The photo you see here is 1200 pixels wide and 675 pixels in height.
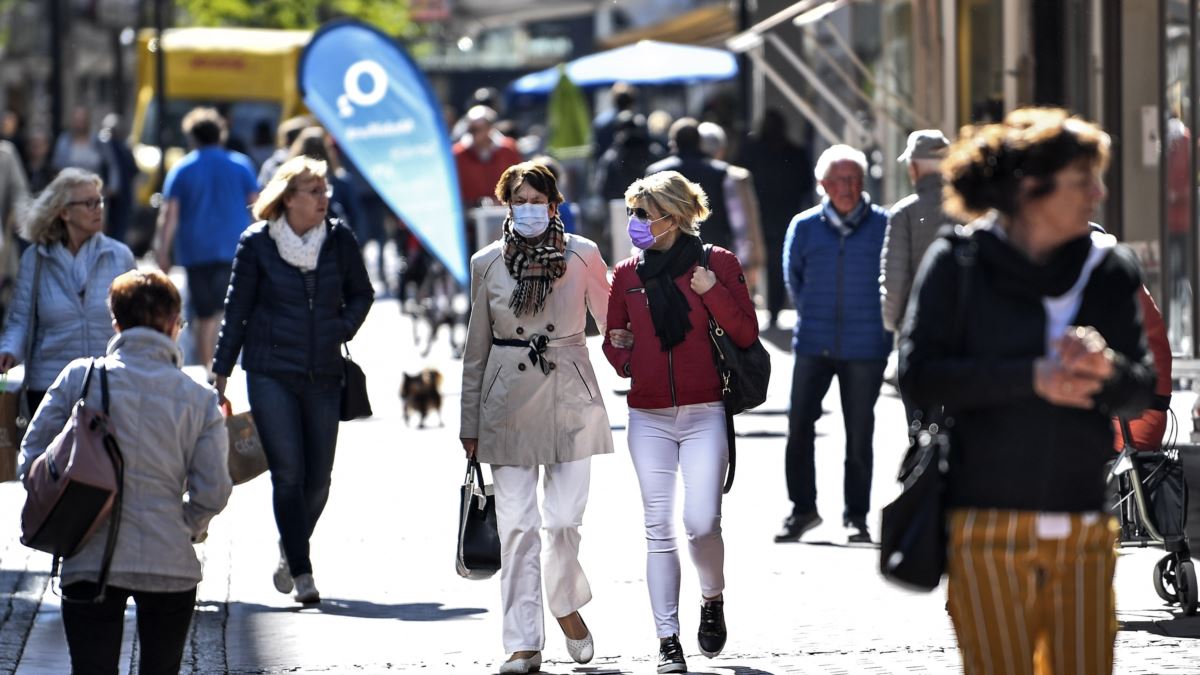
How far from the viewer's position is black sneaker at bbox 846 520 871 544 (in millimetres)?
10188

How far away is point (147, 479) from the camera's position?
5637mm

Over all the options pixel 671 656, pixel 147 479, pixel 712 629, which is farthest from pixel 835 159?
pixel 147 479

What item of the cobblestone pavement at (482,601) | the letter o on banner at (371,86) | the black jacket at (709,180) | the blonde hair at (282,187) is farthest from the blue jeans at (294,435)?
the letter o on banner at (371,86)

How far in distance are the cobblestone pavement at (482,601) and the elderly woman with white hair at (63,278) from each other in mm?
1046

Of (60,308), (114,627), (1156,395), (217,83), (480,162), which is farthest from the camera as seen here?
(217,83)

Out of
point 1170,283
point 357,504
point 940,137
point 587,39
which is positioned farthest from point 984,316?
point 587,39

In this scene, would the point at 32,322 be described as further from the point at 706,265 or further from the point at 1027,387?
the point at 1027,387

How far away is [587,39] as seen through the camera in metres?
74.4

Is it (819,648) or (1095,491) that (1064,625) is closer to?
(1095,491)

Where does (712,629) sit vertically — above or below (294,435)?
below

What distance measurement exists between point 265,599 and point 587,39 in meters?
66.2

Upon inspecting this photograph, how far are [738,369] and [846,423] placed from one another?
307 cm

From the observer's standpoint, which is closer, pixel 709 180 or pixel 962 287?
pixel 962 287

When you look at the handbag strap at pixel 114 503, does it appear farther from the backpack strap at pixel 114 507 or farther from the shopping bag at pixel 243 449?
the shopping bag at pixel 243 449
